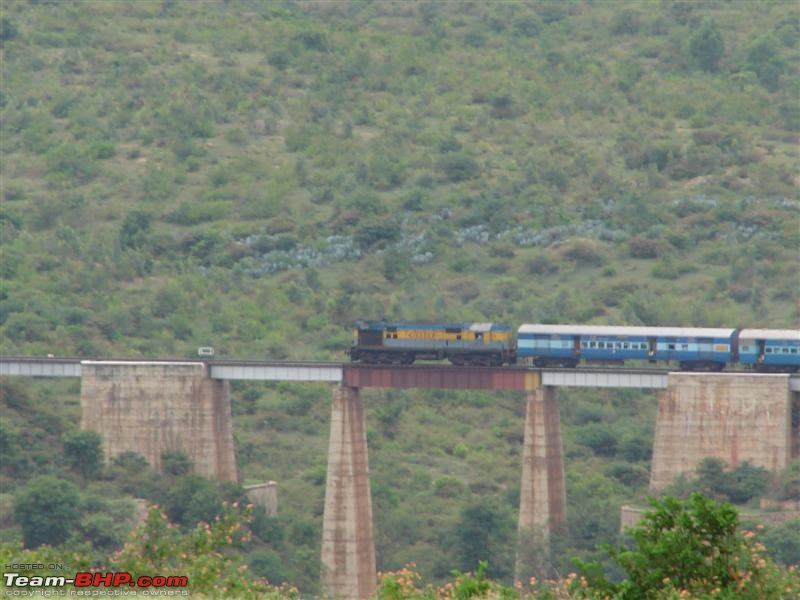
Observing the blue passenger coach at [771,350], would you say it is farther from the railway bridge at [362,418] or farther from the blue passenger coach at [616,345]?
the railway bridge at [362,418]

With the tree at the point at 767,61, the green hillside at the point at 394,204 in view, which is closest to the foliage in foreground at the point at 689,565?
the green hillside at the point at 394,204

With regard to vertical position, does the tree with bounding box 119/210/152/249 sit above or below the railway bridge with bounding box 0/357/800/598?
above

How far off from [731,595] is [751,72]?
128 m

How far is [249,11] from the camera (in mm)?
184500

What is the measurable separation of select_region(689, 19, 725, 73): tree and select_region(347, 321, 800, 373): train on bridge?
79.9 metres

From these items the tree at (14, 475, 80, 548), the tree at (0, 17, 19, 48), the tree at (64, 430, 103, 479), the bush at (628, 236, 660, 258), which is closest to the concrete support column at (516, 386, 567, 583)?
the tree at (14, 475, 80, 548)

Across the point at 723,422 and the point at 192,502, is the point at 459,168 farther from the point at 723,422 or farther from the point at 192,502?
the point at 723,422

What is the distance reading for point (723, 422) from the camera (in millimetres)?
86562

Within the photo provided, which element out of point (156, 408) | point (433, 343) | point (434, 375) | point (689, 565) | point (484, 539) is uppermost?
point (433, 343)

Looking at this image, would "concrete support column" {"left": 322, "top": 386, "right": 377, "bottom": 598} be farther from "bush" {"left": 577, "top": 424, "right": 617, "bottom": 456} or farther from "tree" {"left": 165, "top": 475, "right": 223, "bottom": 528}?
"bush" {"left": 577, "top": 424, "right": 617, "bottom": 456}

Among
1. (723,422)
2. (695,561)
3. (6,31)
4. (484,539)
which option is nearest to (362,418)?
(484,539)

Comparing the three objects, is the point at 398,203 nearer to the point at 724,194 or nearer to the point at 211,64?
the point at 724,194

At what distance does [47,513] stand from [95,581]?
47610 mm

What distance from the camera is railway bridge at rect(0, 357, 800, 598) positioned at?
86.4m
